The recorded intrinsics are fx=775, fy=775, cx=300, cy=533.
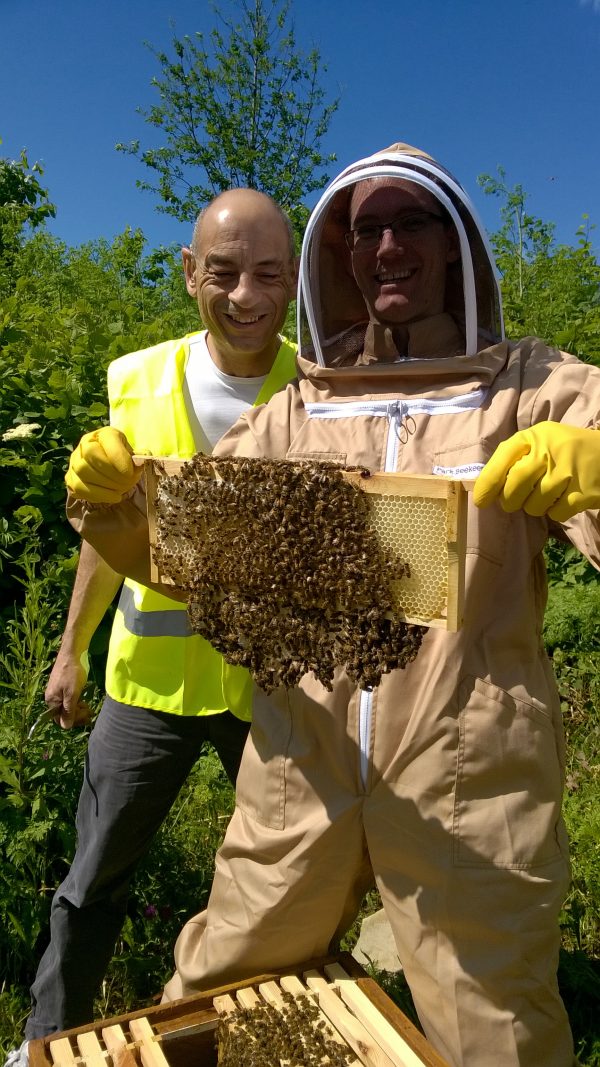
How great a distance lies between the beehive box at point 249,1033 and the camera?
194 cm

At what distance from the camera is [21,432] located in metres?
4.26

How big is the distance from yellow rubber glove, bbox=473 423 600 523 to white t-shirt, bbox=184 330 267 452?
3.99ft

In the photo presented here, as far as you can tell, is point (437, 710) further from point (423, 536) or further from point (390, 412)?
point (390, 412)

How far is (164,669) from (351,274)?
1423mm

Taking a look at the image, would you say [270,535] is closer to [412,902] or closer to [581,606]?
[412,902]

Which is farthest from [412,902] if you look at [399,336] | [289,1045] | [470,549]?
[399,336]

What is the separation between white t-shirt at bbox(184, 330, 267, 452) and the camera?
8.83 ft

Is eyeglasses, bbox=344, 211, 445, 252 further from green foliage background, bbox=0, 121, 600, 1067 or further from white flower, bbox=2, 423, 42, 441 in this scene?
white flower, bbox=2, 423, 42, 441

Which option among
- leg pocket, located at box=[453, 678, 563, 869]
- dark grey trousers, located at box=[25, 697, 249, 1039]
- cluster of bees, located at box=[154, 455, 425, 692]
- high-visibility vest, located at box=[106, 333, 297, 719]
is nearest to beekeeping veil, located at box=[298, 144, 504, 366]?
high-visibility vest, located at box=[106, 333, 297, 719]

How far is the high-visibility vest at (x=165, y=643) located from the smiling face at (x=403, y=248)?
0.68 meters

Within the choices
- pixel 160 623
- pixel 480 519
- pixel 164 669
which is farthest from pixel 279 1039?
pixel 480 519

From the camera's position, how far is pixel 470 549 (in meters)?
1.86

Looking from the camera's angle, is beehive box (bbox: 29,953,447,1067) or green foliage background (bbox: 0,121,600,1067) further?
green foliage background (bbox: 0,121,600,1067)

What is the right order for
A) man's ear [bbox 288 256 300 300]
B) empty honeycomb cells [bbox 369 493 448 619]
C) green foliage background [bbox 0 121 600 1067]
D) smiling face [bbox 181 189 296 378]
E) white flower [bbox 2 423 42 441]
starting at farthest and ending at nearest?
white flower [bbox 2 423 42 441] → green foliage background [bbox 0 121 600 1067] → man's ear [bbox 288 256 300 300] → smiling face [bbox 181 189 296 378] → empty honeycomb cells [bbox 369 493 448 619]
